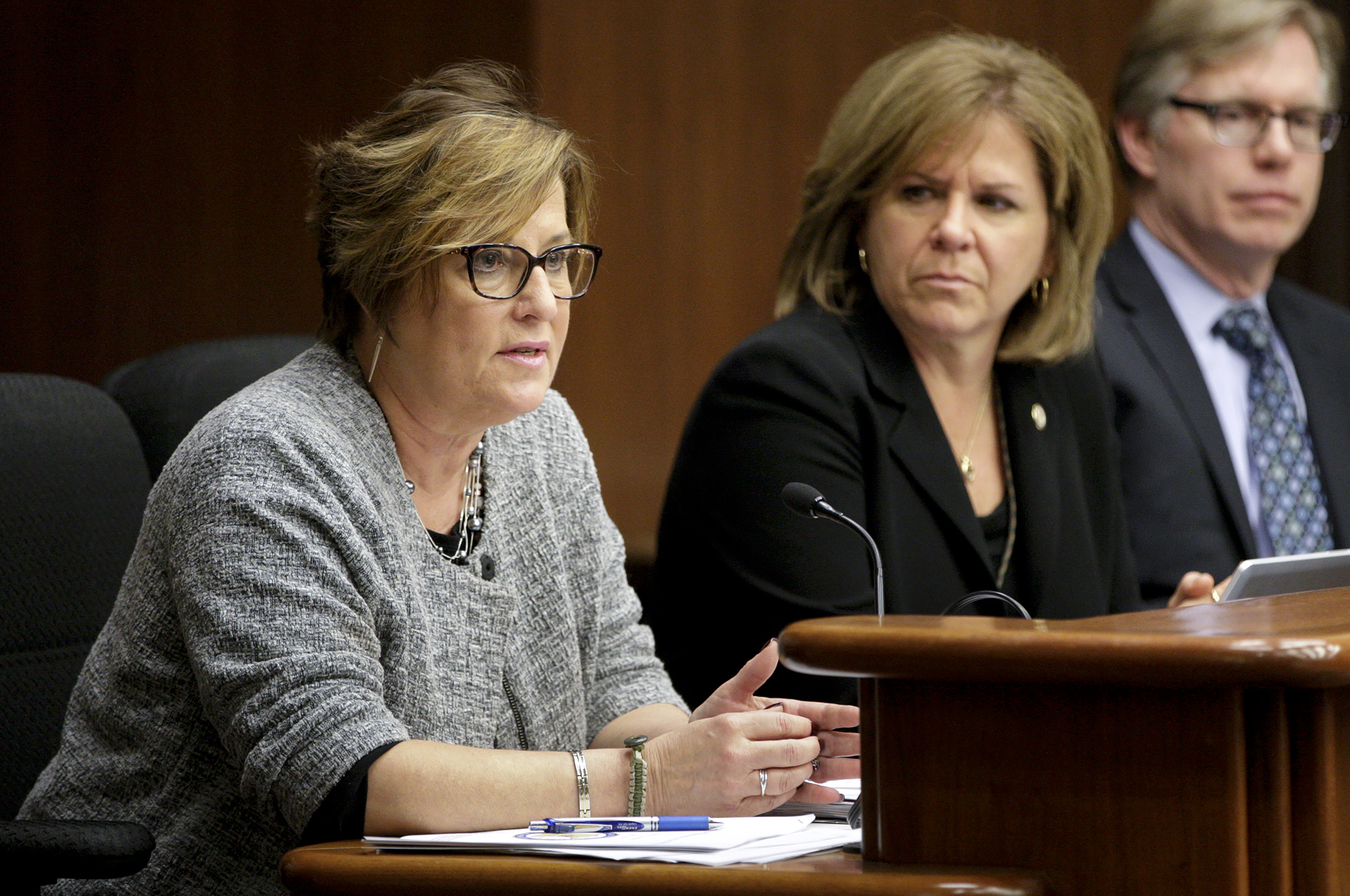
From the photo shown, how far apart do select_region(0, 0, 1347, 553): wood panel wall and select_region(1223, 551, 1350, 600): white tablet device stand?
5.98ft

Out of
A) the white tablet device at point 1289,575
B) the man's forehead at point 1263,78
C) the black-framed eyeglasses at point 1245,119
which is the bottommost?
the white tablet device at point 1289,575

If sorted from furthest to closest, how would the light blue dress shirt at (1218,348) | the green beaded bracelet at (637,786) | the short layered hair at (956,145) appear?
the light blue dress shirt at (1218,348) → the short layered hair at (956,145) → the green beaded bracelet at (637,786)

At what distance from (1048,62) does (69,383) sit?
1.46 m

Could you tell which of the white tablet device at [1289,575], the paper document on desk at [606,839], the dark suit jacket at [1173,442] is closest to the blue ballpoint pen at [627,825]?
the paper document on desk at [606,839]

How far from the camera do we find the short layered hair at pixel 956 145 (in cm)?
215

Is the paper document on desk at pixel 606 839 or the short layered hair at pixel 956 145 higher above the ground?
the short layered hair at pixel 956 145

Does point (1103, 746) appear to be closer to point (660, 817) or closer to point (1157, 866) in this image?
point (1157, 866)

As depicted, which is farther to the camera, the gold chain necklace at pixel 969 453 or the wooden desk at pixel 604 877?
→ the gold chain necklace at pixel 969 453

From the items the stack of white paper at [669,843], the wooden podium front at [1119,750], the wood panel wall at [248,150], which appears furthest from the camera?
the wood panel wall at [248,150]

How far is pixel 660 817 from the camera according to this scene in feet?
3.77

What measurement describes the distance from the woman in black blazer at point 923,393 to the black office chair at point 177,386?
60 cm

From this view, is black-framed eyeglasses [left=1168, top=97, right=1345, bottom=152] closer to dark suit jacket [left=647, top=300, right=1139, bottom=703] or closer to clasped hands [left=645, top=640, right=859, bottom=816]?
dark suit jacket [left=647, top=300, right=1139, bottom=703]

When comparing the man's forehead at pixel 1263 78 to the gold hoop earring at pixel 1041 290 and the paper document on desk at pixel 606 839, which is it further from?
the paper document on desk at pixel 606 839

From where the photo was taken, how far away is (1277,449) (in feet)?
8.77
